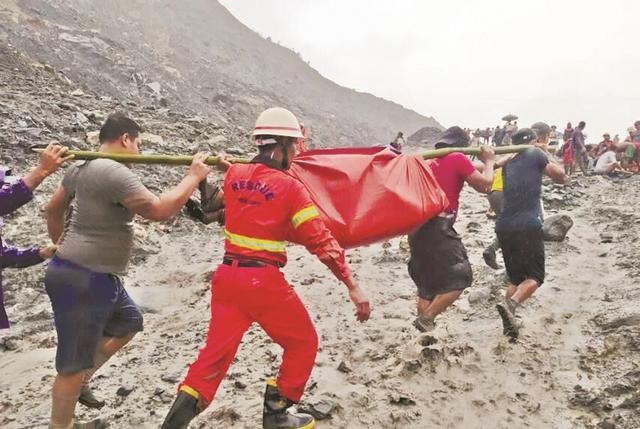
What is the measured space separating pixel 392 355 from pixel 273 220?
1.92 m

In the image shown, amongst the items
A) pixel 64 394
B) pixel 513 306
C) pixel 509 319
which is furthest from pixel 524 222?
pixel 64 394

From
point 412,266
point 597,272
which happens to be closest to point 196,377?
point 412,266

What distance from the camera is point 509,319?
4223 millimetres

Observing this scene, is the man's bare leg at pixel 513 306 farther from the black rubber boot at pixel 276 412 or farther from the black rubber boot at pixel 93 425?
the black rubber boot at pixel 93 425

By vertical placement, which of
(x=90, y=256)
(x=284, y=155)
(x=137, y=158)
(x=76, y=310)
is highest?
(x=284, y=155)

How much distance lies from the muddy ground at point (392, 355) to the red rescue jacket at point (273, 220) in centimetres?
118

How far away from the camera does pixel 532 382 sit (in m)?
3.73

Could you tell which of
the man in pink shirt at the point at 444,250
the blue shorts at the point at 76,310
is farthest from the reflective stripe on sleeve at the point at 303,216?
the man in pink shirt at the point at 444,250

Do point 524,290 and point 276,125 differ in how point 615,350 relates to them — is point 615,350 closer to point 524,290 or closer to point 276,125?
point 524,290

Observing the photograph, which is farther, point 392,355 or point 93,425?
point 392,355

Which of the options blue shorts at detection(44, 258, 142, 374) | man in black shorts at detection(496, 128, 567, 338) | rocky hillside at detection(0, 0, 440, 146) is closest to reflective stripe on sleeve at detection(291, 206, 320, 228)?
blue shorts at detection(44, 258, 142, 374)

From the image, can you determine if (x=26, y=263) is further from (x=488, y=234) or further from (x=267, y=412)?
(x=488, y=234)

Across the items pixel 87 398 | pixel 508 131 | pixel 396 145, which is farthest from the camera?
pixel 508 131

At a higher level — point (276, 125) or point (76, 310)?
point (276, 125)
